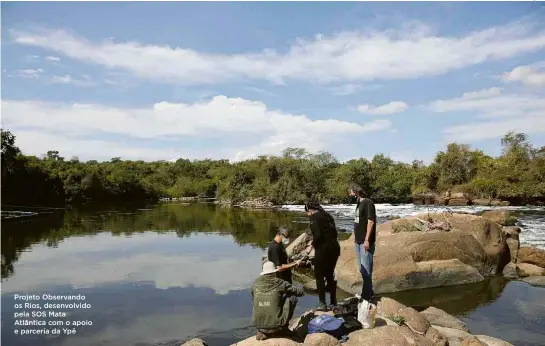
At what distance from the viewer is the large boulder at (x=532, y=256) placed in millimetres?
18297

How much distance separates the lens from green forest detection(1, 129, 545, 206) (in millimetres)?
63031

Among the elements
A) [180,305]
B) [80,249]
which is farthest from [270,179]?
[180,305]

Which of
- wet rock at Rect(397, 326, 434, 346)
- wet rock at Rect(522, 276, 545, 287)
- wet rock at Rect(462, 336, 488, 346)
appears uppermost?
wet rock at Rect(397, 326, 434, 346)

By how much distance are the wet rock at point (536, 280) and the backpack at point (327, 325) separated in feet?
36.9

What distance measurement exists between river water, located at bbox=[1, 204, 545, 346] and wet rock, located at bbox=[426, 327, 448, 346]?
9.79ft

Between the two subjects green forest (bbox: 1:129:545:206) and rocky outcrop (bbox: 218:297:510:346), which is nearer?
rocky outcrop (bbox: 218:297:510:346)

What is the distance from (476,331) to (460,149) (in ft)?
252

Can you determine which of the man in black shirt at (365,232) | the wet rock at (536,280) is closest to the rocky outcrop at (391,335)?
the man in black shirt at (365,232)

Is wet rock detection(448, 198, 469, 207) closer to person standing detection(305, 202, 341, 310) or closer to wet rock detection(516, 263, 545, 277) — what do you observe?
wet rock detection(516, 263, 545, 277)

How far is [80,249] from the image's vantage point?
25.8m

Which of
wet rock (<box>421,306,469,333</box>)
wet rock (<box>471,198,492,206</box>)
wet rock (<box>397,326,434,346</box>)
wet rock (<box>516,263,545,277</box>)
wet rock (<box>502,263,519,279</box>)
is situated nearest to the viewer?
wet rock (<box>397,326,434,346</box>)

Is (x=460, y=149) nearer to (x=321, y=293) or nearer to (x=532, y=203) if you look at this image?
(x=532, y=203)

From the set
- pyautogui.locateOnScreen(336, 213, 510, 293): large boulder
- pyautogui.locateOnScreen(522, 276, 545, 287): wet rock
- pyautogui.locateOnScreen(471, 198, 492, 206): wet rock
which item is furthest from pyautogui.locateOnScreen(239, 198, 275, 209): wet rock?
pyautogui.locateOnScreen(522, 276, 545, 287): wet rock

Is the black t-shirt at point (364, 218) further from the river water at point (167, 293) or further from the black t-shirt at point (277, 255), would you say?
the river water at point (167, 293)
